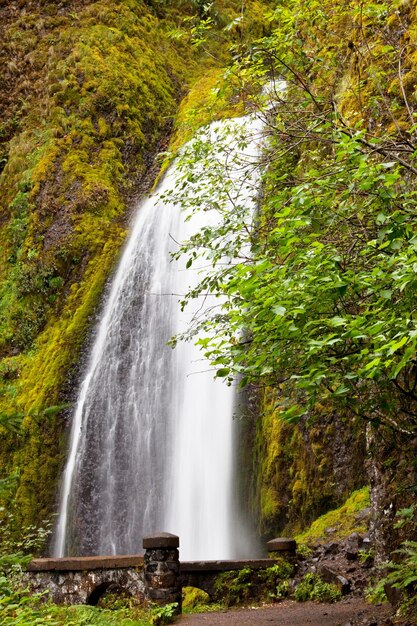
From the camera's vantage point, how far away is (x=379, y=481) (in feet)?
22.8

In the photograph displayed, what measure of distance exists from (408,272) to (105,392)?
1197 centimetres

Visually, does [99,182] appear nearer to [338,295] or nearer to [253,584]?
[253,584]

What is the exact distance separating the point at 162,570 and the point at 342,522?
2846 millimetres

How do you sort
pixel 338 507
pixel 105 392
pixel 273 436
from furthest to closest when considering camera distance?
pixel 105 392 → pixel 273 436 → pixel 338 507

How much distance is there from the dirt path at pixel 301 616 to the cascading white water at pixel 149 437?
10.4 ft

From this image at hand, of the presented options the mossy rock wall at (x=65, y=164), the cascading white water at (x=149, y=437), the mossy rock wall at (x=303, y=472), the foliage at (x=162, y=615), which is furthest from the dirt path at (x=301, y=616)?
the mossy rock wall at (x=65, y=164)

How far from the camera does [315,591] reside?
874 cm

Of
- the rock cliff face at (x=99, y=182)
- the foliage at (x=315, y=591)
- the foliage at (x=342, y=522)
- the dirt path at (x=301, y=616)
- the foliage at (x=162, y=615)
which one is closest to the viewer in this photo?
the dirt path at (x=301, y=616)

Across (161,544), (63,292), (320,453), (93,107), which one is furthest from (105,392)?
(93,107)

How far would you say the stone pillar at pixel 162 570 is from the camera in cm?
851

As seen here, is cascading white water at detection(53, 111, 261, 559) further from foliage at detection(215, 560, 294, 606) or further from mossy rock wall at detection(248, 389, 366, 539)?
foliage at detection(215, 560, 294, 606)

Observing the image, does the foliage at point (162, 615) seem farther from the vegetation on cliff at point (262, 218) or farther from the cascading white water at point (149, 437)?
the cascading white water at point (149, 437)

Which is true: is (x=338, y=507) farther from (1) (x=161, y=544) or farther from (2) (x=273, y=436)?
(1) (x=161, y=544)

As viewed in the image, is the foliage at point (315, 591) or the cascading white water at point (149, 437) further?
the cascading white water at point (149, 437)
